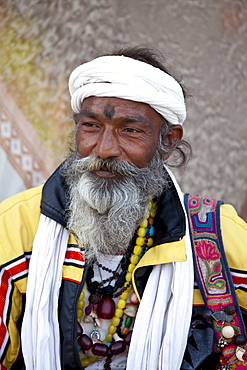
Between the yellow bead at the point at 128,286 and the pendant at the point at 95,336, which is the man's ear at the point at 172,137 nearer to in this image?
the yellow bead at the point at 128,286

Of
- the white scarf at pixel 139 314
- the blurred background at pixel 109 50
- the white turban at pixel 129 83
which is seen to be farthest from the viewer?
the blurred background at pixel 109 50

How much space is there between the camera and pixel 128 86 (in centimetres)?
260

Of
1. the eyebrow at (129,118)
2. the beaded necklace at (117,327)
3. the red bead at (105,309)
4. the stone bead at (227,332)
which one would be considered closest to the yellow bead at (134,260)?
the beaded necklace at (117,327)

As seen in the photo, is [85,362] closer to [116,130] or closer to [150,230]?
[150,230]

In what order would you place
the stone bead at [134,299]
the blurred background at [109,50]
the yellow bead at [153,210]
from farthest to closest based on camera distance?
the blurred background at [109,50], the yellow bead at [153,210], the stone bead at [134,299]

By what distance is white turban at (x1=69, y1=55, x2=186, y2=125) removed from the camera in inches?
103

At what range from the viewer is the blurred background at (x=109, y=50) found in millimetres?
3541

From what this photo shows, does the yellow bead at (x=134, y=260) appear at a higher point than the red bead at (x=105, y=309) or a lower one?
higher

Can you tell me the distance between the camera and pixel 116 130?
8.66ft

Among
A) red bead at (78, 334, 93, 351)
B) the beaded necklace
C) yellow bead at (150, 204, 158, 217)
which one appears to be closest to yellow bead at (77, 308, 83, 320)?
the beaded necklace

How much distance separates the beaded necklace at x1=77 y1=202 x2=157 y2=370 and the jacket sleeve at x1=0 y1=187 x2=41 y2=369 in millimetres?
312

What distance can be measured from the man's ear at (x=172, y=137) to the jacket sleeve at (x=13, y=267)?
2.63 ft

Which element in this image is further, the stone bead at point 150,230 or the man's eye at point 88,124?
the stone bead at point 150,230

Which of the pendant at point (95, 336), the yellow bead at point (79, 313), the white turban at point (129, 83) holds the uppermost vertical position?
the white turban at point (129, 83)
